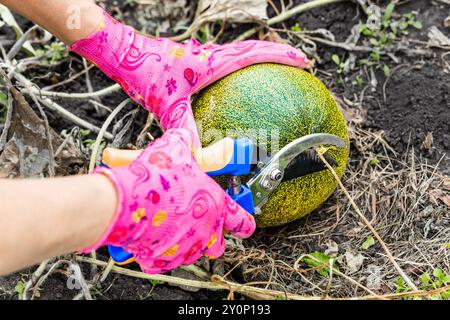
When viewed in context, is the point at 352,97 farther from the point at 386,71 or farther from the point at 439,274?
the point at 439,274

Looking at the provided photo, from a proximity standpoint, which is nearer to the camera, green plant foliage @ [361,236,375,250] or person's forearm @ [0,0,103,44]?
person's forearm @ [0,0,103,44]

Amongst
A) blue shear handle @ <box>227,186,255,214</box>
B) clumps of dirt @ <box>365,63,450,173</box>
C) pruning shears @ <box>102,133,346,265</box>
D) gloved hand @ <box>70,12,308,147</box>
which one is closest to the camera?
pruning shears @ <box>102,133,346,265</box>

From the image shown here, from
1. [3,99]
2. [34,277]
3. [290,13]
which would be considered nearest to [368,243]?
[290,13]

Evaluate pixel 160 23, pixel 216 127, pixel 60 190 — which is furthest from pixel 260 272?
pixel 160 23

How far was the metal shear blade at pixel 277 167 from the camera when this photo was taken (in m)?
2.25

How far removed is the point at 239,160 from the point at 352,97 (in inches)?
46.4

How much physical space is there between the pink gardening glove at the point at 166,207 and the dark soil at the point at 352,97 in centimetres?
75

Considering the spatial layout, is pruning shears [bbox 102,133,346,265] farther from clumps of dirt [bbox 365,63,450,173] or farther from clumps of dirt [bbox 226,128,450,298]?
clumps of dirt [bbox 365,63,450,173]

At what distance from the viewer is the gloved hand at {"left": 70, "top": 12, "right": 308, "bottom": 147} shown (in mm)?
2500

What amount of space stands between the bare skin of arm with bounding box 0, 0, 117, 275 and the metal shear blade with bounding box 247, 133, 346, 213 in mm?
761

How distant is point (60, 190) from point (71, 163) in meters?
1.31

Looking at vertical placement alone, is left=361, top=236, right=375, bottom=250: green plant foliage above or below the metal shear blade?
below

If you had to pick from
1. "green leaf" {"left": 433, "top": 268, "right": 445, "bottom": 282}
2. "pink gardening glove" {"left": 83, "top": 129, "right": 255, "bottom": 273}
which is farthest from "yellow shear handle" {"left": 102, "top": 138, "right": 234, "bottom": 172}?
"green leaf" {"left": 433, "top": 268, "right": 445, "bottom": 282}

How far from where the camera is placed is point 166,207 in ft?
5.85
